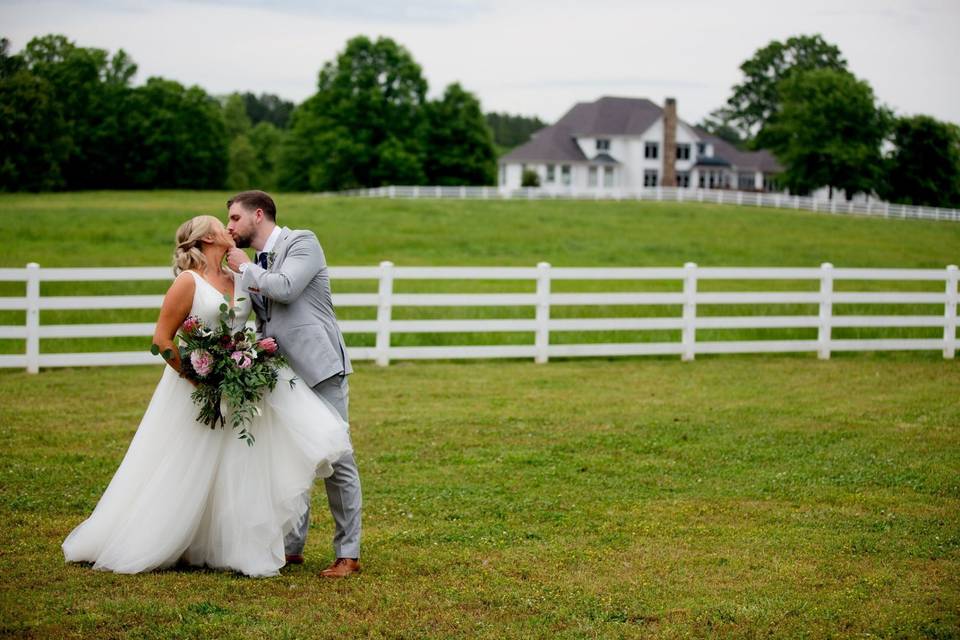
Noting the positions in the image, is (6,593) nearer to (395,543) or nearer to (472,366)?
(395,543)

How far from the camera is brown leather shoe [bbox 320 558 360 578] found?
5.94 metres

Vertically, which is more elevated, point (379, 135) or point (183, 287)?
point (379, 135)

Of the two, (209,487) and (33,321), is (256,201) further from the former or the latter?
(33,321)

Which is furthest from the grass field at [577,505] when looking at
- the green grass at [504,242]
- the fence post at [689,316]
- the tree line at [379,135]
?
the tree line at [379,135]

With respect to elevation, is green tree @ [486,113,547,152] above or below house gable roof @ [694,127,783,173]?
above

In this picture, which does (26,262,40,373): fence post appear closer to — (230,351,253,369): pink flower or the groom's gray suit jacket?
the groom's gray suit jacket

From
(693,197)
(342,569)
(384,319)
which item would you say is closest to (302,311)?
(342,569)

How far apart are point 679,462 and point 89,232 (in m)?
25.4

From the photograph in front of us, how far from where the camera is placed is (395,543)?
264 inches

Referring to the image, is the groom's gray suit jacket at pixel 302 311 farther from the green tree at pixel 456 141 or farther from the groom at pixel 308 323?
the green tree at pixel 456 141

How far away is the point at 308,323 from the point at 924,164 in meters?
69.2

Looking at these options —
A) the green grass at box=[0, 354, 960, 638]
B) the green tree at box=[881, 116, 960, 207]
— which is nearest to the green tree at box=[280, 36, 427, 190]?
the green tree at box=[881, 116, 960, 207]

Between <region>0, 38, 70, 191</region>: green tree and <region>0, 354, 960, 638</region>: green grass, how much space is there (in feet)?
71.1

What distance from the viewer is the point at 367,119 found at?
73000 millimetres
